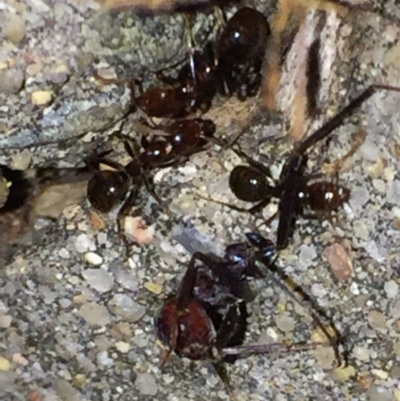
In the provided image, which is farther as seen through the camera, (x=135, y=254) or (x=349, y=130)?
(x=135, y=254)

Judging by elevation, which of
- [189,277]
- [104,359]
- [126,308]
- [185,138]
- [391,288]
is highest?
[185,138]

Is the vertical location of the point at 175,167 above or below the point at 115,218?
above

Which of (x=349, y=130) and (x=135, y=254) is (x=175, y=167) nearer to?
(x=135, y=254)

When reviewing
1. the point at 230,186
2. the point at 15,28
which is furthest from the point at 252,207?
the point at 15,28

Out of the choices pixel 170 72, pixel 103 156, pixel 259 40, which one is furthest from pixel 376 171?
pixel 103 156

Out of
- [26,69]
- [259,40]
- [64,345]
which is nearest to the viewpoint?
[26,69]

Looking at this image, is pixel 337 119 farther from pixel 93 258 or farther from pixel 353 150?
pixel 93 258
